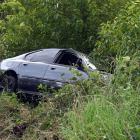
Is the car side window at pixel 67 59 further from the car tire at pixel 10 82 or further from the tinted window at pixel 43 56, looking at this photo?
the car tire at pixel 10 82

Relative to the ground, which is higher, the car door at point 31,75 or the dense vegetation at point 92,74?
the dense vegetation at point 92,74

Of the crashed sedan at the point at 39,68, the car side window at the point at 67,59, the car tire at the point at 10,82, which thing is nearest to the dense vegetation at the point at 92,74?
the car side window at the point at 67,59

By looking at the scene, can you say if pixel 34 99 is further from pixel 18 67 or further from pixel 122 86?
pixel 122 86

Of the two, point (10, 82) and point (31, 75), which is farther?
point (10, 82)

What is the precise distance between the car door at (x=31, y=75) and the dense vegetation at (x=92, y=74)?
3.80 feet

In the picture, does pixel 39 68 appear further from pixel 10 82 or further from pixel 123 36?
pixel 123 36

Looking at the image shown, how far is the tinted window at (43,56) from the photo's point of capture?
10805 millimetres

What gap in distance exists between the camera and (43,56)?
36.0 ft

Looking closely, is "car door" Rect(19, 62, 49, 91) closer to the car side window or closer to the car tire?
the car tire

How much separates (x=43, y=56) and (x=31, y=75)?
1.91 feet

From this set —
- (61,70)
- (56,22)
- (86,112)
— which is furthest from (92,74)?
(56,22)

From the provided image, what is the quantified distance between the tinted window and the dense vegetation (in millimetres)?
879

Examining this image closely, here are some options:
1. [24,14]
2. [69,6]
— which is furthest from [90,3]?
[24,14]

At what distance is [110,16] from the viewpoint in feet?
44.1
